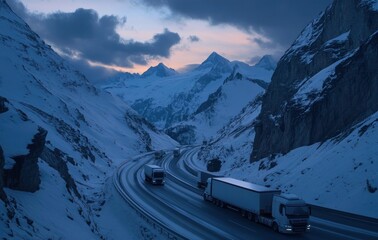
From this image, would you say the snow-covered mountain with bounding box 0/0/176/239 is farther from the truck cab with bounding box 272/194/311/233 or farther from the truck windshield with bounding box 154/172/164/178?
the truck cab with bounding box 272/194/311/233

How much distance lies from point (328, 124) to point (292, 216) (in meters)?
27.8

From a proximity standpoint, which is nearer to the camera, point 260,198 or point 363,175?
point 260,198

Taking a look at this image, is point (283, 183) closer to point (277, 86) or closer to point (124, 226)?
point (124, 226)

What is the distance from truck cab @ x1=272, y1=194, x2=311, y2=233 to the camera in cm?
2512

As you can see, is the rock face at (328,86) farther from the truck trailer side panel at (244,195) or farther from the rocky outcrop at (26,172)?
the rocky outcrop at (26,172)

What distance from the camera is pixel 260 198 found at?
27.9 metres

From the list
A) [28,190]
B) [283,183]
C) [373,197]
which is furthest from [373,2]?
[28,190]

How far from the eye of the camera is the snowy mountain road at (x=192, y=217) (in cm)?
2533

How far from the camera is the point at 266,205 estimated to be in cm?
2800

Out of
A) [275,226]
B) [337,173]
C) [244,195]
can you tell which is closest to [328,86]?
[337,173]

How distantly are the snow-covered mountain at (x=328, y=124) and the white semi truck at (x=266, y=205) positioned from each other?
8.06 meters

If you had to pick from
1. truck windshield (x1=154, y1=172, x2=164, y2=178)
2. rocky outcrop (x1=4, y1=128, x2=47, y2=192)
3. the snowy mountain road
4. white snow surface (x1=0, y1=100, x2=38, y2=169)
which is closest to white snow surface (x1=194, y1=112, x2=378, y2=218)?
the snowy mountain road

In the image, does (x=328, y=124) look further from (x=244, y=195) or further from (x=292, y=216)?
(x=292, y=216)

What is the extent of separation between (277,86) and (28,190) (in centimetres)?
6346
